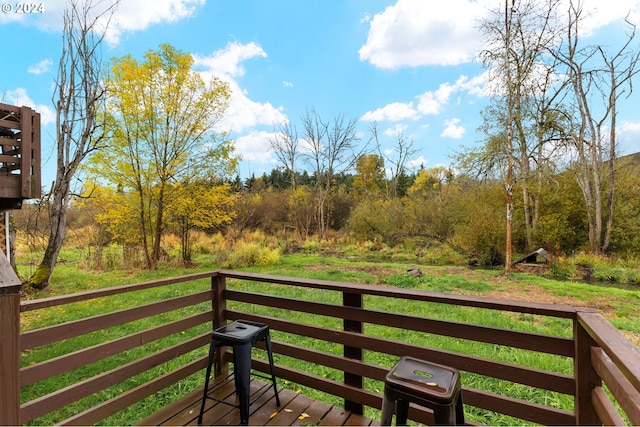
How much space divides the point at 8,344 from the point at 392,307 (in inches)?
183

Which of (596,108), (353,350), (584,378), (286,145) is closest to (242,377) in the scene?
(353,350)

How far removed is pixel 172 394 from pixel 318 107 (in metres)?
17.5

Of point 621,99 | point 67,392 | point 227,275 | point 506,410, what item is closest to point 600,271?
point 621,99

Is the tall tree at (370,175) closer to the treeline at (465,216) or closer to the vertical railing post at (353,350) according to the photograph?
the treeline at (465,216)

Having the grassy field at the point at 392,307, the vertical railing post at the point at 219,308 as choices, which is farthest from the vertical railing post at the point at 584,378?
the vertical railing post at the point at 219,308

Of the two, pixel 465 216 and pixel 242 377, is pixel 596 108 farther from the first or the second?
→ pixel 242 377

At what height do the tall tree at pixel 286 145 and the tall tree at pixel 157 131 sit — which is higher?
the tall tree at pixel 286 145

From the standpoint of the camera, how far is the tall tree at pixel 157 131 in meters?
8.38

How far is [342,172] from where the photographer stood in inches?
754

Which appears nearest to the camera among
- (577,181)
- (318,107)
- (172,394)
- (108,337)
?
(172,394)

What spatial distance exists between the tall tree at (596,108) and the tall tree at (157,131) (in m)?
11.9

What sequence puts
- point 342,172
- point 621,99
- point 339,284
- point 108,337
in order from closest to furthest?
point 339,284 < point 108,337 < point 621,99 < point 342,172

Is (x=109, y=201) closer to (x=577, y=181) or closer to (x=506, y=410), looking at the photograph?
(x=506, y=410)

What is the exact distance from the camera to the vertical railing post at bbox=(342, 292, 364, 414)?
1896 mm
